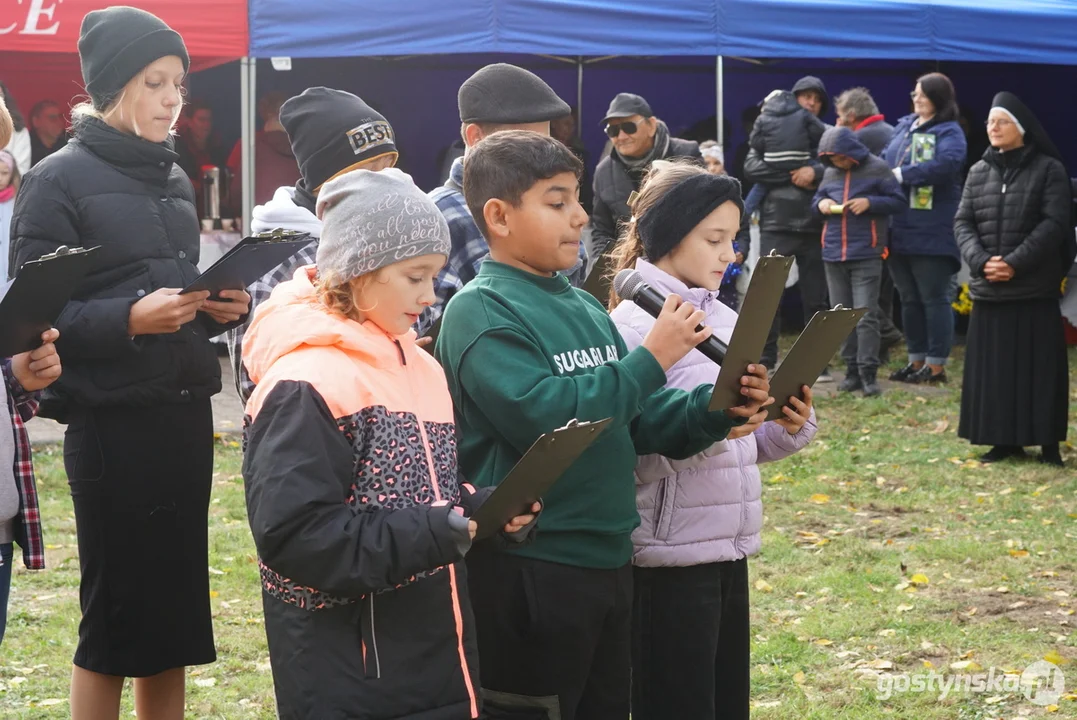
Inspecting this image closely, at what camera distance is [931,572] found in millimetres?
5512

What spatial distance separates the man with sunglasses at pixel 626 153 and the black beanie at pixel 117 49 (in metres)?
5.51

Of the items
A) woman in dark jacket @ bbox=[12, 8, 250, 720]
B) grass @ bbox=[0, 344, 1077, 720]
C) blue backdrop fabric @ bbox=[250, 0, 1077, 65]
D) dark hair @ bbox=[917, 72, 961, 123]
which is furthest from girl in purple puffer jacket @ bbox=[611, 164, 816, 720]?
dark hair @ bbox=[917, 72, 961, 123]

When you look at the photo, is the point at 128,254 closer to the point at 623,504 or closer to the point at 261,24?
the point at 623,504

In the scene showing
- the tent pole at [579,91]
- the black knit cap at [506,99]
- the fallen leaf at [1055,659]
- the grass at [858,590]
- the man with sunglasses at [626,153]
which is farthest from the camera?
the tent pole at [579,91]

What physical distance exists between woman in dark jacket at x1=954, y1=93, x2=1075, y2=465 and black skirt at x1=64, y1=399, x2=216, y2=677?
5360mm

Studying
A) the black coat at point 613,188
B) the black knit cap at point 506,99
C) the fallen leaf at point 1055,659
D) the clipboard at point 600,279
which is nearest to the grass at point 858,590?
the fallen leaf at point 1055,659

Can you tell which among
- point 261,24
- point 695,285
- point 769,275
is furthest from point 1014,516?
point 261,24

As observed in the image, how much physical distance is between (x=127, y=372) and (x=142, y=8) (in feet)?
19.6

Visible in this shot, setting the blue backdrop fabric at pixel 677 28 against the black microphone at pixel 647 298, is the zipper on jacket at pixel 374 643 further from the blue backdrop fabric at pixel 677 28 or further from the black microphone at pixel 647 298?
the blue backdrop fabric at pixel 677 28

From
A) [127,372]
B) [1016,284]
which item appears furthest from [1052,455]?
[127,372]

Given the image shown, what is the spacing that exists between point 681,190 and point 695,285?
233mm

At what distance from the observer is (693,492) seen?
3.01 meters

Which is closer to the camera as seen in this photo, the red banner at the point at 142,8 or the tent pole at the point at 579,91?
the red banner at the point at 142,8

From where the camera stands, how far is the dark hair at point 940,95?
9414 millimetres
